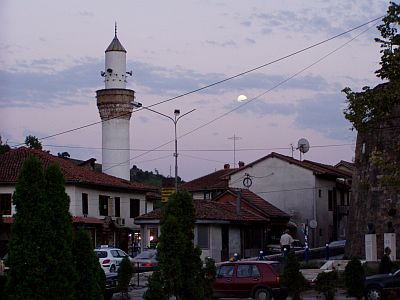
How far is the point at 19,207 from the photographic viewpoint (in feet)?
61.4

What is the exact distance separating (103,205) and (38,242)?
4542 cm

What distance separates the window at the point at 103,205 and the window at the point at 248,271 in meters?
35.4

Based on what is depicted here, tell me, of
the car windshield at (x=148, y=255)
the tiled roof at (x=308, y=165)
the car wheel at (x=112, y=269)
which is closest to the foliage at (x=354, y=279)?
the car wheel at (x=112, y=269)

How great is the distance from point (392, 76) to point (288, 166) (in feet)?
153

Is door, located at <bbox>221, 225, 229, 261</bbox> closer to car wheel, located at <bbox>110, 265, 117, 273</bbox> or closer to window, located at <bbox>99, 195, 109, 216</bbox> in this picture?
window, located at <bbox>99, 195, 109, 216</bbox>

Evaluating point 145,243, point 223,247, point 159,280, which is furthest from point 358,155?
point 159,280

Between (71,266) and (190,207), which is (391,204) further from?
(71,266)

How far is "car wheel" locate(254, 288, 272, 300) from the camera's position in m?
28.0

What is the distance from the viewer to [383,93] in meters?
22.4

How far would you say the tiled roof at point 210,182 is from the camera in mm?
73938

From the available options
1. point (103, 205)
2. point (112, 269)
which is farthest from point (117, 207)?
point (112, 269)

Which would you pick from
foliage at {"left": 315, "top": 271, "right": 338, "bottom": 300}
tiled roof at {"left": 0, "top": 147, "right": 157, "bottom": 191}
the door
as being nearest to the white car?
the door

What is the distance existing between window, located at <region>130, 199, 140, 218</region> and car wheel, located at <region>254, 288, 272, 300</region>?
40.3 meters

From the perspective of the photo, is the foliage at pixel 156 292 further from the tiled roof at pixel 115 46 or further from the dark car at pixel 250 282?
the tiled roof at pixel 115 46
